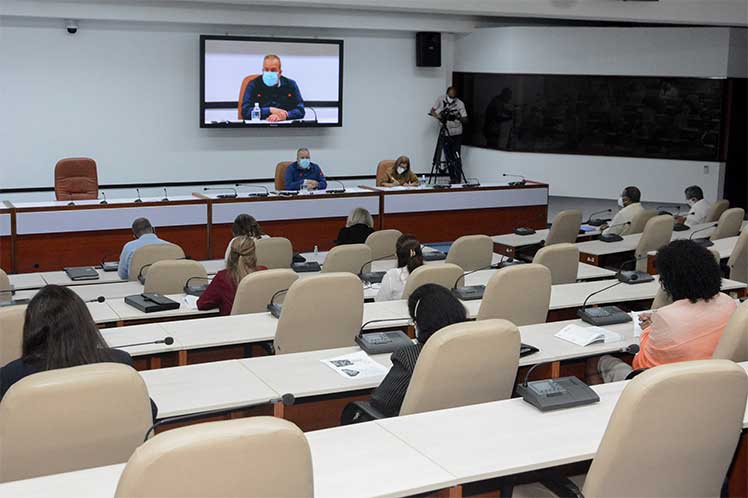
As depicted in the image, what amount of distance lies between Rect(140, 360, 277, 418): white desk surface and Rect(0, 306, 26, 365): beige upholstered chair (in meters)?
0.83

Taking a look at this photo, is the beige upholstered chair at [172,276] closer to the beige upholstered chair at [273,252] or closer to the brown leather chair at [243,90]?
the beige upholstered chair at [273,252]

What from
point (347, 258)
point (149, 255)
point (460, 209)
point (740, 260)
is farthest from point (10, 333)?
point (460, 209)

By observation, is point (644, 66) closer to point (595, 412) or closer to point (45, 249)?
point (45, 249)

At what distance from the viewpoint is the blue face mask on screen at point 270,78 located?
40.4 ft

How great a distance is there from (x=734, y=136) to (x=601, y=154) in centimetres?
180

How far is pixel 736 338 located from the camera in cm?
398

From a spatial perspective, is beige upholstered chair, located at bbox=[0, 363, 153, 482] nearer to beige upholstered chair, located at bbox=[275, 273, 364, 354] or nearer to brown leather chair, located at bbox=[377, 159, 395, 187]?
beige upholstered chair, located at bbox=[275, 273, 364, 354]

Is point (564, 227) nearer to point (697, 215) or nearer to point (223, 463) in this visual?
point (697, 215)

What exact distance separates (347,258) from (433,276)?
1268 millimetres

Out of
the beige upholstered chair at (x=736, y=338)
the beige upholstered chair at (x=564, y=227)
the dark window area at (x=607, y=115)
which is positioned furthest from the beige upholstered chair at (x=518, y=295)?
the dark window area at (x=607, y=115)

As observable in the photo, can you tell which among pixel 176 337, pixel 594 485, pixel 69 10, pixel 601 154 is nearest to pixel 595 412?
pixel 594 485

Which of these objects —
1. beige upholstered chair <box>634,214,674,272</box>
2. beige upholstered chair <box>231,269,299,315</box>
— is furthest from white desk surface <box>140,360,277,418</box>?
A: beige upholstered chair <box>634,214,674,272</box>

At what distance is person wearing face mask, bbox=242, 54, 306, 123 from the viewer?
1228 centimetres

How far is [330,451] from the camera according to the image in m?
2.91
